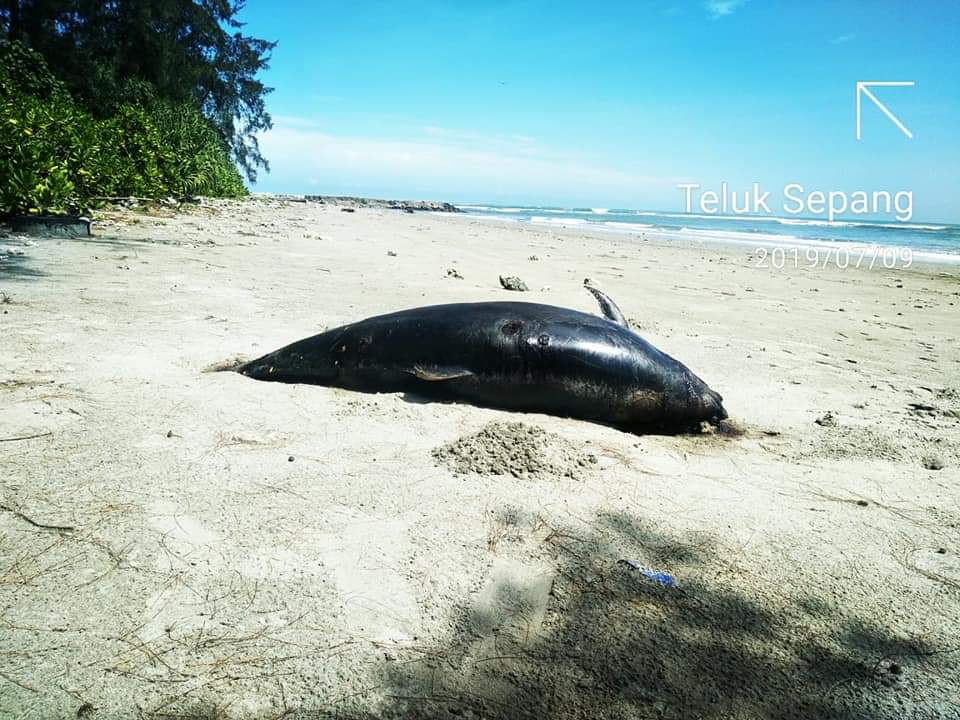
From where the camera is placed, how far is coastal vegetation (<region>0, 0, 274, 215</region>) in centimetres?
1024

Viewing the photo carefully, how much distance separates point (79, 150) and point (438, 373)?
11.5 m

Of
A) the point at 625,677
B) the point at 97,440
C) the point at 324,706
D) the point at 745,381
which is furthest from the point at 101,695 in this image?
the point at 745,381

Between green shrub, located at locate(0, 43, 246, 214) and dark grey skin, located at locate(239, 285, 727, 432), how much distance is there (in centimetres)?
873

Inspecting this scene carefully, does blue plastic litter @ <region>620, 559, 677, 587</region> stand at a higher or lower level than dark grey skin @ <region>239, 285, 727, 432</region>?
lower

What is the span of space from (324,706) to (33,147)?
1151cm

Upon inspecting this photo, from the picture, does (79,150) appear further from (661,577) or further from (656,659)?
(656,659)

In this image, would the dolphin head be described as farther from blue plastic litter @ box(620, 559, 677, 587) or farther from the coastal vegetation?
the coastal vegetation

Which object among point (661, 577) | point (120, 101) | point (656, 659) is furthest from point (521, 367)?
point (120, 101)

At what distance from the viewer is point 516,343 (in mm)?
3578

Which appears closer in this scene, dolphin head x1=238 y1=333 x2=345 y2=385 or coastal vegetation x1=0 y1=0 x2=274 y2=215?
dolphin head x1=238 y1=333 x2=345 y2=385

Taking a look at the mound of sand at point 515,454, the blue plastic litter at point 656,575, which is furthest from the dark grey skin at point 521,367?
the blue plastic litter at point 656,575

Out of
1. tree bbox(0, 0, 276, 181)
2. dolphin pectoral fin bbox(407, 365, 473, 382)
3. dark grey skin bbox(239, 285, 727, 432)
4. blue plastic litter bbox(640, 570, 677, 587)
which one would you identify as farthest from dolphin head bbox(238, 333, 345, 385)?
tree bbox(0, 0, 276, 181)

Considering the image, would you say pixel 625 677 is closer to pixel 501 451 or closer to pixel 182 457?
pixel 501 451

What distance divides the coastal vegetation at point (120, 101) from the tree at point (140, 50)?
0.16ft
